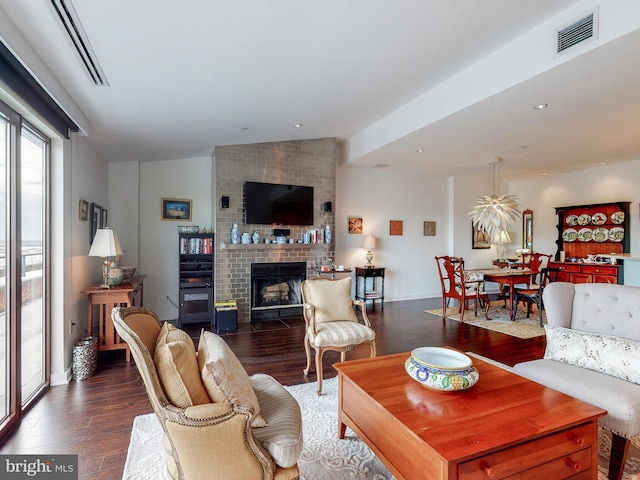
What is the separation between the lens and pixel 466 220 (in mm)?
A: 7871

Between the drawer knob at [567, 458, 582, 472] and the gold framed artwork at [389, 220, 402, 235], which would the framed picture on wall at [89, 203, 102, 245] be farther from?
the gold framed artwork at [389, 220, 402, 235]

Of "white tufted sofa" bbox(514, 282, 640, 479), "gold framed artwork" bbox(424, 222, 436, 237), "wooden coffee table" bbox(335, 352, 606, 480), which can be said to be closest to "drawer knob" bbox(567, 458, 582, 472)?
"wooden coffee table" bbox(335, 352, 606, 480)

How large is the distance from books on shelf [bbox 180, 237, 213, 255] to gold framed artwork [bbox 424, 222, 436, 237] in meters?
4.69

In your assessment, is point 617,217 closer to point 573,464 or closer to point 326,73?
point 326,73

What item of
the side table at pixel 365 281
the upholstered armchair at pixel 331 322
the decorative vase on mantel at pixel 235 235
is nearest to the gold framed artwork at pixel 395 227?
the side table at pixel 365 281

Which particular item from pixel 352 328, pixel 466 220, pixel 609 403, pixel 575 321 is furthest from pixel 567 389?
pixel 466 220

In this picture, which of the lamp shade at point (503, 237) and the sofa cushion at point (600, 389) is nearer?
the sofa cushion at point (600, 389)

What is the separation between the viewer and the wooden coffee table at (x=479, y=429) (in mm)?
1396

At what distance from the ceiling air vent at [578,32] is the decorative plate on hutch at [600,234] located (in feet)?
18.6

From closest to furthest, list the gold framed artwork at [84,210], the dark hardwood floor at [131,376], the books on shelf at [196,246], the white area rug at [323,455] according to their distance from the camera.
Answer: the white area rug at [323,455], the dark hardwood floor at [131,376], the gold framed artwork at [84,210], the books on shelf at [196,246]

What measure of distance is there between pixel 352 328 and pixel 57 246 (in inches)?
109

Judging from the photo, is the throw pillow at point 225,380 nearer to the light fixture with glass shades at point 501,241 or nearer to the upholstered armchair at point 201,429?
the upholstered armchair at point 201,429

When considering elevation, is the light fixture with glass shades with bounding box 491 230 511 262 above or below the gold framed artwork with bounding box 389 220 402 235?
below

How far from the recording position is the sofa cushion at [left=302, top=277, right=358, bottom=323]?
11.2ft
